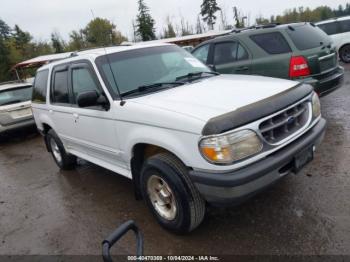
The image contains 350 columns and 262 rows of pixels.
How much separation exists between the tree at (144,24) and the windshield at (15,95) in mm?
39928

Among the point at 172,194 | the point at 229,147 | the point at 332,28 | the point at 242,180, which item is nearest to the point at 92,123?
the point at 172,194

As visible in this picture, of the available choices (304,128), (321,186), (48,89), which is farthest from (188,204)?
(48,89)

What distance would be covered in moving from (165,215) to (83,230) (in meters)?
1.06

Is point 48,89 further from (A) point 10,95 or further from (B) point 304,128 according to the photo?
(A) point 10,95

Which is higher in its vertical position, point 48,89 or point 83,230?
point 48,89

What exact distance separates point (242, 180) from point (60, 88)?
337cm

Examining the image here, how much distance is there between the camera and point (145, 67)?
3.76 meters

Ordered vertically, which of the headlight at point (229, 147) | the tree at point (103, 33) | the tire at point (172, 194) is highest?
the tree at point (103, 33)

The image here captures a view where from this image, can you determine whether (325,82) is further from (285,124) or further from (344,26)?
(344,26)

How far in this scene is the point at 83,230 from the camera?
3.56 meters

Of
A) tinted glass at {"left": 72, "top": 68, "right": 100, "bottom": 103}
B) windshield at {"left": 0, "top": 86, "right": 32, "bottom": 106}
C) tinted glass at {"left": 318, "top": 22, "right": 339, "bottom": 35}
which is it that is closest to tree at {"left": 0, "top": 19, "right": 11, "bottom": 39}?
windshield at {"left": 0, "top": 86, "right": 32, "bottom": 106}

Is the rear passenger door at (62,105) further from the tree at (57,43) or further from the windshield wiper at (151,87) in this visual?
the tree at (57,43)

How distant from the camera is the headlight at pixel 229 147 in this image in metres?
2.43

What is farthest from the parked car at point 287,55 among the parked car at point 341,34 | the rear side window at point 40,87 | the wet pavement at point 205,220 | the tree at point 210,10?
the tree at point 210,10
